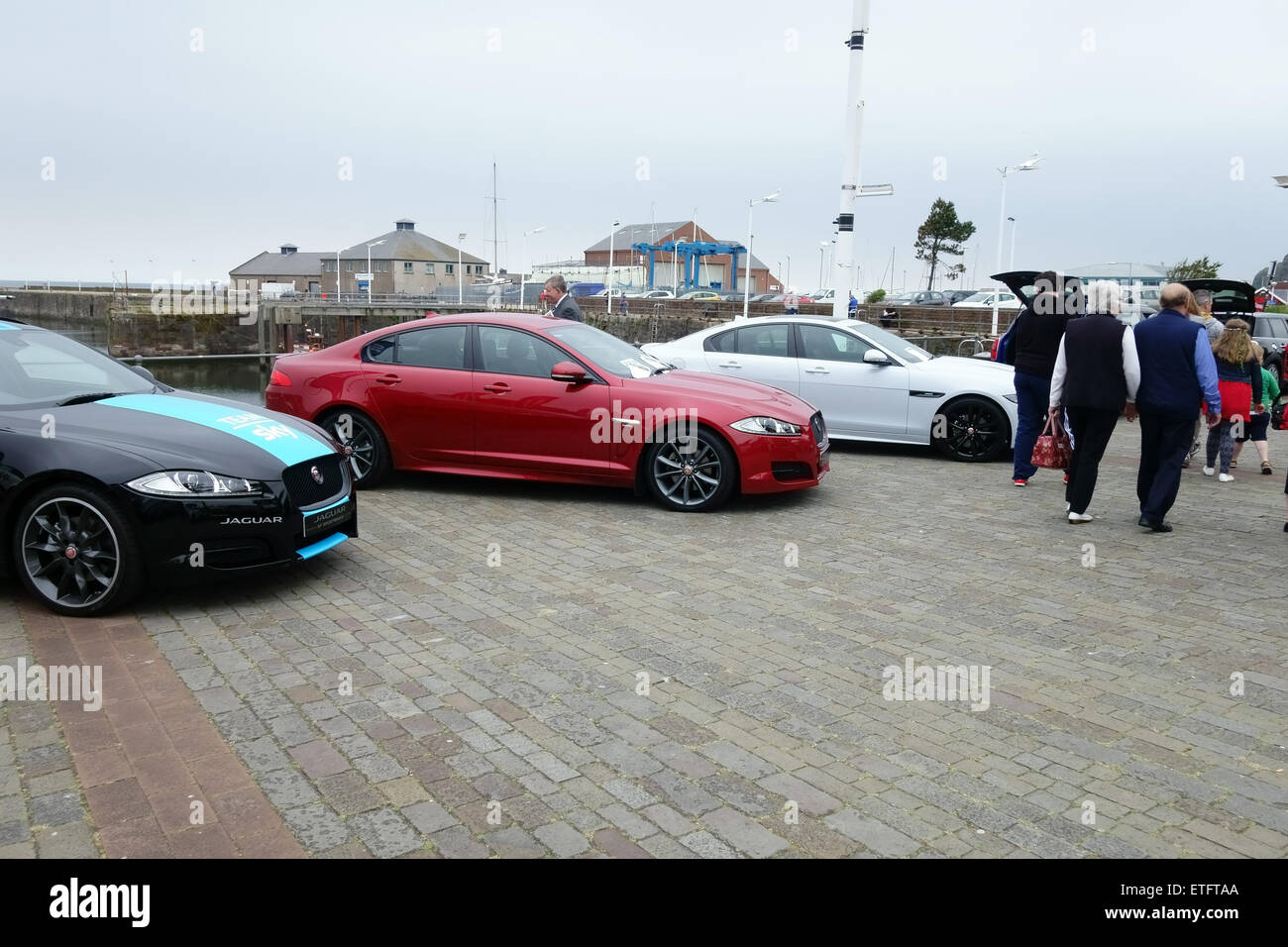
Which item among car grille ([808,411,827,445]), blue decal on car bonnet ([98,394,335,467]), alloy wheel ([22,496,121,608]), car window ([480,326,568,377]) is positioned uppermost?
car window ([480,326,568,377])

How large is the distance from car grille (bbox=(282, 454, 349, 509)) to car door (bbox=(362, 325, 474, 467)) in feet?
7.11

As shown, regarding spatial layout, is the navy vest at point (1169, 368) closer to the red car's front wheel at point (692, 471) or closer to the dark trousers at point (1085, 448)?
the dark trousers at point (1085, 448)

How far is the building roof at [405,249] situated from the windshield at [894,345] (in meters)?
102

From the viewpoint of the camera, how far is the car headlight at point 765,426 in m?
8.09

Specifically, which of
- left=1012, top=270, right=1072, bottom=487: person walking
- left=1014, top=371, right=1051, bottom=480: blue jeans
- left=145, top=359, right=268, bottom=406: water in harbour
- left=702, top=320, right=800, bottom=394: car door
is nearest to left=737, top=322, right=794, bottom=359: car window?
left=702, top=320, right=800, bottom=394: car door

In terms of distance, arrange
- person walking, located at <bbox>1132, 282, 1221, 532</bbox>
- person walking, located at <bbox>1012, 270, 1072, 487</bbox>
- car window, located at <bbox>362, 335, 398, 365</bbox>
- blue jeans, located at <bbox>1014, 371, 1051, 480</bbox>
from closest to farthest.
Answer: person walking, located at <bbox>1132, 282, 1221, 532</bbox>
car window, located at <bbox>362, 335, 398, 365</bbox>
person walking, located at <bbox>1012, 270, 1072, 487</bbox>
blue jeans, located at <bbox>1014, 371, 1051, 480</bbox>

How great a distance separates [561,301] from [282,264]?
11433 centimetres

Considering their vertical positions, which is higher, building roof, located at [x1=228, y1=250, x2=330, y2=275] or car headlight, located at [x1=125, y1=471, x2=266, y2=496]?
building roof, located at [x1=228, y1=250, x2=330, y2=275]

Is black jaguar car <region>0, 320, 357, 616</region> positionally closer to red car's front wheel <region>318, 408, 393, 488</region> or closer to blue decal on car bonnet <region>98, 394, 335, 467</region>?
blue decal on car bonnet <region>98, 394, 335, 467</region>

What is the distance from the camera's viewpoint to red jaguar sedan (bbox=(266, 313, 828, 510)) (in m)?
8.16

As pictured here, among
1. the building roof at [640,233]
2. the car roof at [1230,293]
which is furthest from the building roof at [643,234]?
the car roof at [1230,293]

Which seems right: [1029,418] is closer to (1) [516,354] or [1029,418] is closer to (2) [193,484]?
(1) [516,354]

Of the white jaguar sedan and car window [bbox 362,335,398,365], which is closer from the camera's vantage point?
car window [bbox 362,335,398,365]

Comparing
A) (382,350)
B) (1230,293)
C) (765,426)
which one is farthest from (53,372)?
(1230,293)
